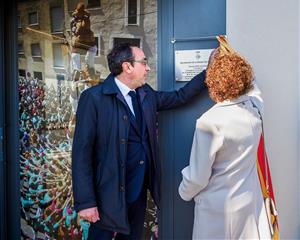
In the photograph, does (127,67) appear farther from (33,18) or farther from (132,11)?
(33,18)

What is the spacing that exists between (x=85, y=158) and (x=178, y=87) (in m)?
0.89

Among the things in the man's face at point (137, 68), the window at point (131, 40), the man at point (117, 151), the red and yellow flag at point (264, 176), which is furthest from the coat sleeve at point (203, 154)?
the window at point (131, 40)

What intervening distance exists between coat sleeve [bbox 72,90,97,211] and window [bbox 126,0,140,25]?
0.95 meters

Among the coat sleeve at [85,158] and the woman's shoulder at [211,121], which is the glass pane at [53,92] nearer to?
the coat sleeve at [85,158]

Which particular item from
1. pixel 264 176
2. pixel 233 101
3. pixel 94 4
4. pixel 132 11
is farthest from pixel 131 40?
pixel 264 176

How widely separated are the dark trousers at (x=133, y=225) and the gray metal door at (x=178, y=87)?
0.38 m

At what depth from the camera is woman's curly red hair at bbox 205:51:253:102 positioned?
2.19m

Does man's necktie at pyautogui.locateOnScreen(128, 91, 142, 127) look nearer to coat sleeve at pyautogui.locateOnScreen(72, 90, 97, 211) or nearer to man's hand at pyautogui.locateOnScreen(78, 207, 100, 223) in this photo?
coat sleeve at pyautogui.locateOnScreen(72, 90, 97, 211)

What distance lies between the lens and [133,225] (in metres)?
2.71

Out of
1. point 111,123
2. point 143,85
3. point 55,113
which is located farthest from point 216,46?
point 55,113

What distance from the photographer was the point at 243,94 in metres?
2.25

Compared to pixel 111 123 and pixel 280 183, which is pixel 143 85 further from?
pixel 280 183

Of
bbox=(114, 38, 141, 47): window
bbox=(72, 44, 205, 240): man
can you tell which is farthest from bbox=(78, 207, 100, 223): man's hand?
bbox=(114, 38, 141, 47): window

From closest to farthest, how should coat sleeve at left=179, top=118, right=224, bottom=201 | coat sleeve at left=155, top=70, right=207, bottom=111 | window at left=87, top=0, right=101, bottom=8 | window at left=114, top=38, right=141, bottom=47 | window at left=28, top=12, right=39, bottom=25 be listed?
1. coat sleeve at left=179, top=118, right=224, bottom=201
2. coat sleeve at left=155, top=70, right=207, bottom=111
3. window at left=114, top=38, right=141, bottom=47
4. window at left=87, top=0, right=101, bottom=8
5. window at left=28, top=12, right=39, bottom=25
